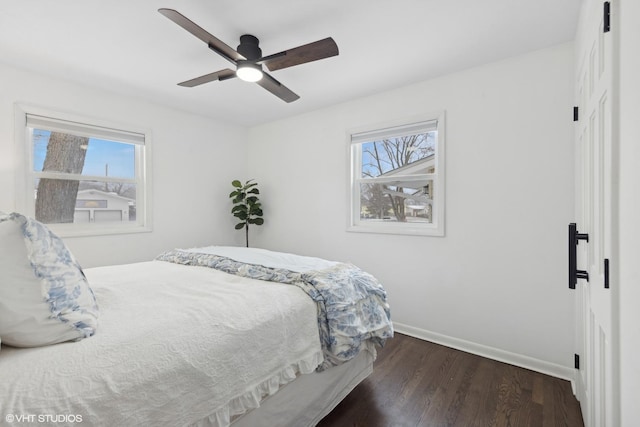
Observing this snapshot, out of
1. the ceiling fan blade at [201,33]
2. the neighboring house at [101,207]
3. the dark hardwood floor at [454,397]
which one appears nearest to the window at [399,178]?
the dark hardwood floor at [454,397]

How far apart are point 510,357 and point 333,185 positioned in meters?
2.26

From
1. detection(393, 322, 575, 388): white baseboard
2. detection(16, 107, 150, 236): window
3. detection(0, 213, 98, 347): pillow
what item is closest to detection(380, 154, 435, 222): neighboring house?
detection(393, 322, 575, 388): white baseboard

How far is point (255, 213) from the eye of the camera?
3846 mm

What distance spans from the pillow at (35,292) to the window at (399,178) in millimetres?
2451

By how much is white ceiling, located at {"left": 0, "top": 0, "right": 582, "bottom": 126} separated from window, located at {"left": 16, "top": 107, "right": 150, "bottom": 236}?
48 centimetres

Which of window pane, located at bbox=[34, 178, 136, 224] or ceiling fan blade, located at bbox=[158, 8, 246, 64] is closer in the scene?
ceiling fan blade, located at bbox=[158, 8, 246, 64]

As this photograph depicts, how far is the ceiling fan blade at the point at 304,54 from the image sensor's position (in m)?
1.62

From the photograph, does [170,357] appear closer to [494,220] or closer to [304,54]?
[304,54]

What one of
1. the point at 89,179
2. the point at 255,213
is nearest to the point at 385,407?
the point at 255,213

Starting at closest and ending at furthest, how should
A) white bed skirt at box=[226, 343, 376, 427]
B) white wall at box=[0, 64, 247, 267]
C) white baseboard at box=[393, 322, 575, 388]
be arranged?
white bed skirt at box=[226, 343, 376, 427] < white baseboard at box=[393, 322, 575, 388] < white wall at box=[0, 64, 247, 267]

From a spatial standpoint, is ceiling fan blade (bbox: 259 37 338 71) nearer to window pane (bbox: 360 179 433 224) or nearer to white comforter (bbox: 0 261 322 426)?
white comforter (bbox: 0 261 322 426)

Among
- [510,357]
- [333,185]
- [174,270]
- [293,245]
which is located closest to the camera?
[174,270]

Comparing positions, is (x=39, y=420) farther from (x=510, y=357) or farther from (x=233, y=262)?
(x=510, y=357)

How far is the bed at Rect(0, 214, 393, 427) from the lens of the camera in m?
0.80
